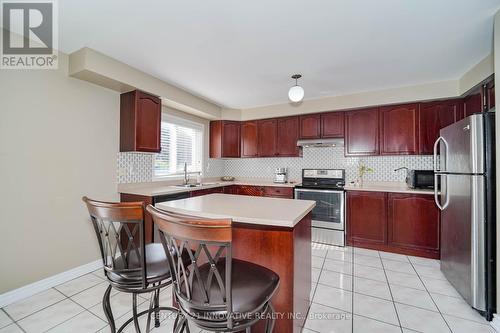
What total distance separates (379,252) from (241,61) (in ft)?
10.9

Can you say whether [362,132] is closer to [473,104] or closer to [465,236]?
[473,104]

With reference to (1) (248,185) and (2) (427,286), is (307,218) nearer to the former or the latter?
(2) (427,286)

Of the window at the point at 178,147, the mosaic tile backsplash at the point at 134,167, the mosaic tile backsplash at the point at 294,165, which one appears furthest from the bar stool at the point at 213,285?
the window at the point at 178,147

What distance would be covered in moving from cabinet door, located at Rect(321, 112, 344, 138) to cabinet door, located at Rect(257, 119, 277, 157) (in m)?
0.97

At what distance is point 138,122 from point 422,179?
412 centimetres

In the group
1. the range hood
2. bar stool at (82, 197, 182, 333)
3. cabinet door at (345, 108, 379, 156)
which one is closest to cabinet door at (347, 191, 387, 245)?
cabinet door at (345, 108, 379, 156)

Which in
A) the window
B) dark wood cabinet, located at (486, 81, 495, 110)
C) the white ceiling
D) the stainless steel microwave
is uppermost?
the white ceiling

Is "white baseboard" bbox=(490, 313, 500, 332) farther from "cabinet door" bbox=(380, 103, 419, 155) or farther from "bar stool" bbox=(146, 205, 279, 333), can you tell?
"cabinet door" bbox=(380, 103, 419, 155)

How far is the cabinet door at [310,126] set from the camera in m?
4.15

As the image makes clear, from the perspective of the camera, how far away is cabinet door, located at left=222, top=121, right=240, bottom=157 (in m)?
4.82

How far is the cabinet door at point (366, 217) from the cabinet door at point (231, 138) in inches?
96.2

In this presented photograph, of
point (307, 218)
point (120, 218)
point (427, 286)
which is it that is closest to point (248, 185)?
point (307, 218)

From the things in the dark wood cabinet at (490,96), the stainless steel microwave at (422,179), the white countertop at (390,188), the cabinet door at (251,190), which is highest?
the dark wood cabinet at (490,96)

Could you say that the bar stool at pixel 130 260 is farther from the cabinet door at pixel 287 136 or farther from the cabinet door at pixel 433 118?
A: the cabinet door at pixel 433 118
